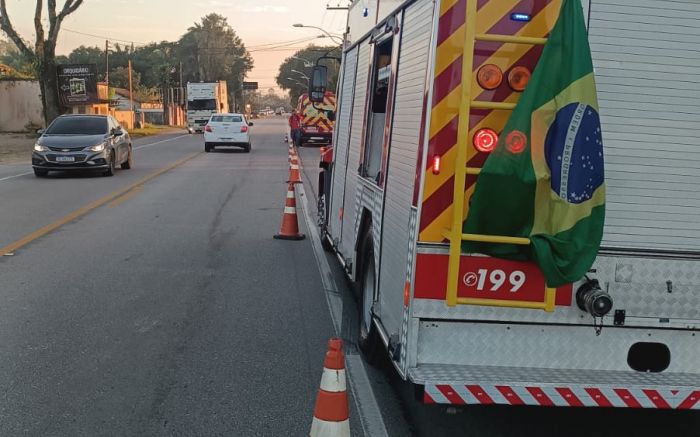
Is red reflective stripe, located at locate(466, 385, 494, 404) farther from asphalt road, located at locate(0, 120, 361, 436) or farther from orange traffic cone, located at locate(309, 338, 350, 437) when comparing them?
asphalt road, located at locate(0, 120, 361, 436)

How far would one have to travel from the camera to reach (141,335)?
20.5ft

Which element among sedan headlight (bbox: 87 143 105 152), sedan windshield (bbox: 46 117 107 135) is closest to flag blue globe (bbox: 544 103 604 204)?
sedan headlight (bbox: 87 143 105 152)

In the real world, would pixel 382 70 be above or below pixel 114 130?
above

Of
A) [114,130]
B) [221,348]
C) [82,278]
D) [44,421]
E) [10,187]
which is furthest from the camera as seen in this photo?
[114,130]

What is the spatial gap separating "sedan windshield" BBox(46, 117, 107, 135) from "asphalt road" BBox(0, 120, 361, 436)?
7065 mm

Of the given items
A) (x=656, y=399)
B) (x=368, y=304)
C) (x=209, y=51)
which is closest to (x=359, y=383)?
(x=368, y=304)

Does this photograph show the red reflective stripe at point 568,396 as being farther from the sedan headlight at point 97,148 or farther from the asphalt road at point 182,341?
the sedan headlight at point 97,148

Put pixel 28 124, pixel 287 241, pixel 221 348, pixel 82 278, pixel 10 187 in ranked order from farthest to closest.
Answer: pixel 28 124, pixel 10 187, pixel 287 241, pixel 82 278, pixel 221 348

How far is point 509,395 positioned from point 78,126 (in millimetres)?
18434

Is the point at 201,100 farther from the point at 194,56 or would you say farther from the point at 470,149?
the point at 194,56

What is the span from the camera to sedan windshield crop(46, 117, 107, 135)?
19.9 meters

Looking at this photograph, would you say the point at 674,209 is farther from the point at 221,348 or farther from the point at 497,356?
the point at 221,348

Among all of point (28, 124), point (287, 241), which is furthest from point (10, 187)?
point (28, 124)

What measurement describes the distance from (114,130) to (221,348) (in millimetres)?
Result: 15974
